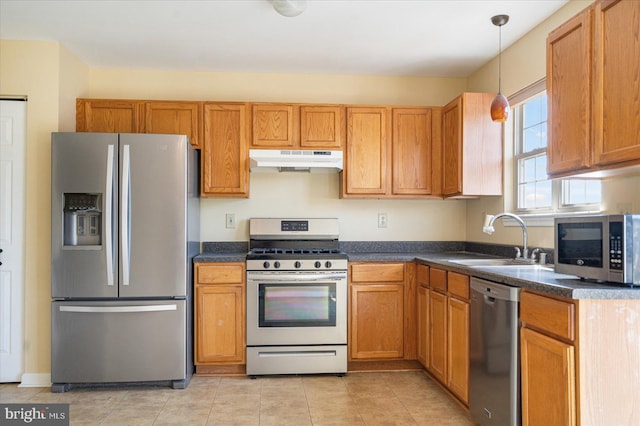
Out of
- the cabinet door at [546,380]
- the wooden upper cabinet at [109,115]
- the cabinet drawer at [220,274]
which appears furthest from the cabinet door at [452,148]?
the wooden upper cabinet at [109,115]

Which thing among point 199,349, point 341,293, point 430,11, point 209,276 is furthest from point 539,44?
point 199,349

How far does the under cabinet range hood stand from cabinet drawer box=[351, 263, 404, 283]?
870mm

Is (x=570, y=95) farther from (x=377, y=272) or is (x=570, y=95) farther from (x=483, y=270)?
(x=377, y=272)

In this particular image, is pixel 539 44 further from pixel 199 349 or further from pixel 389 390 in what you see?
pixel 199 349

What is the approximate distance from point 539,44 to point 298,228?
2328 mm

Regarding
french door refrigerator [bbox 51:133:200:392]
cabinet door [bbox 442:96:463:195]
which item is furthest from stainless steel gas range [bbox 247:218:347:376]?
cabinet door [bbox 442:96:463:195]

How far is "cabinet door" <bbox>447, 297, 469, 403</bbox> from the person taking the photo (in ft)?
8.67

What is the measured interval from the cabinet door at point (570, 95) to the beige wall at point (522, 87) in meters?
0.37

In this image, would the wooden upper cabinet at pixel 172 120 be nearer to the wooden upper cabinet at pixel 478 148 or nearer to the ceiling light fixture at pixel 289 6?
the ceiling light fixture at pixel 289 6

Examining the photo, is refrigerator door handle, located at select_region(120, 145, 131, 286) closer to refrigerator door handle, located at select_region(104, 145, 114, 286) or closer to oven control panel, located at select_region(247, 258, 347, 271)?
refrigerator door handle, located at select_region(104, 145, 114, 286)

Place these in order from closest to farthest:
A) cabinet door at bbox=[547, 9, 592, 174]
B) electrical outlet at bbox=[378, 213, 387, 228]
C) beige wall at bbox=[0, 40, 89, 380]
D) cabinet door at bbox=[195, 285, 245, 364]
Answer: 1. cabinet door at bbox=[547, 9, 592, 174]
2. beige wall at bbox=[0, 40, 89, 380]
3. cabinet door at bbox=[195, 285, 245, 364]
4. electrical outlet at bbox=[378, 213, 387, 228]

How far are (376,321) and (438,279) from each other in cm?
69

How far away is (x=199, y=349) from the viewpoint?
337 cm

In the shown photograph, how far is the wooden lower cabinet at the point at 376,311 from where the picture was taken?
3.48 metres
